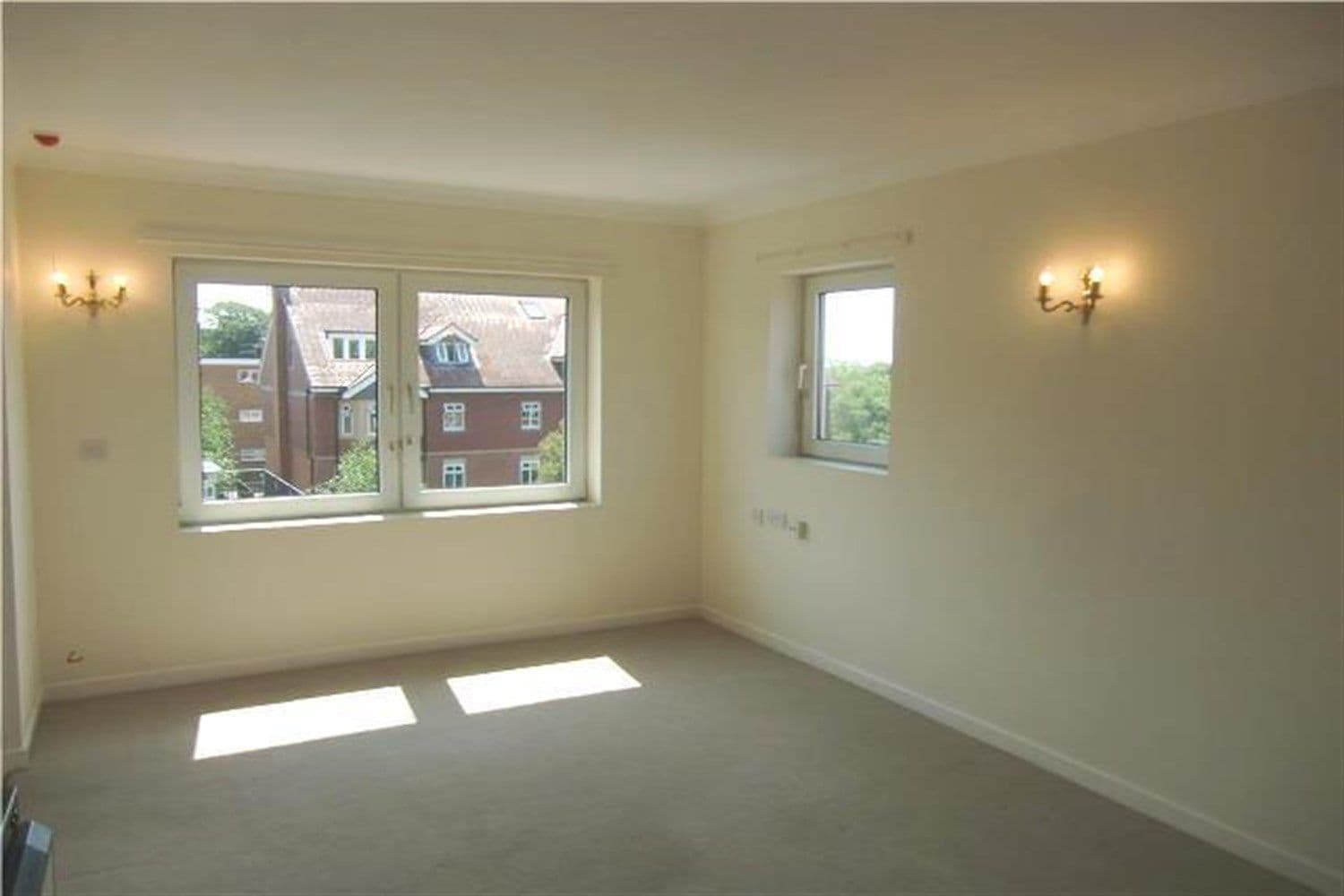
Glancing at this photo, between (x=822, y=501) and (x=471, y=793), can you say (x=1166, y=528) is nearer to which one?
(x=822, y=501)

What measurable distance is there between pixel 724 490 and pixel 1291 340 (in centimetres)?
308

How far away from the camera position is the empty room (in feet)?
9.24

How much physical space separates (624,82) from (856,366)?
2140 millimetres

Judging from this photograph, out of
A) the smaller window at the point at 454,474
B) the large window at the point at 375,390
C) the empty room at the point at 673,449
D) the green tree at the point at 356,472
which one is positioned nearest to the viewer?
the empty room at the point at 673,449

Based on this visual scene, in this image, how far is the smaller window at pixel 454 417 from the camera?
200 inches

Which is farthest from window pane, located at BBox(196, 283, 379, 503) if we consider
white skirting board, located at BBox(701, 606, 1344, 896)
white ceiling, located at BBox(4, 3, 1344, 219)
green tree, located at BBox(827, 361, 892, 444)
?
white skirting board, located at BBox(701, 606, 1344, 896)

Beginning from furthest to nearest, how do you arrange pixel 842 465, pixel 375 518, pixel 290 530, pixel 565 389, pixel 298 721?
pixel 565 389 < pixel 375 518 < pixel 842 465 < pixel 290 530 < pixel 298 721

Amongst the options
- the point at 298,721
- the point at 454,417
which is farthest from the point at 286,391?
the point at 298,721

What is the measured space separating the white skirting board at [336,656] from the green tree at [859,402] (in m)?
1.54

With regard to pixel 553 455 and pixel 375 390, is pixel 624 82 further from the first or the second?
pixel 553 455

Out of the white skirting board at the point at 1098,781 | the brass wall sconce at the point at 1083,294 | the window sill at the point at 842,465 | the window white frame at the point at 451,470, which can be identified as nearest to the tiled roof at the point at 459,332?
the window white frame at the point at 451,470

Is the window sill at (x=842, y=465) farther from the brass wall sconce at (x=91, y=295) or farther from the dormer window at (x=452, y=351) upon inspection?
the brass wall sconce at (x=91, y=295)

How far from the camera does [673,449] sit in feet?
18.4

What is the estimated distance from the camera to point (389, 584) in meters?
4.88
